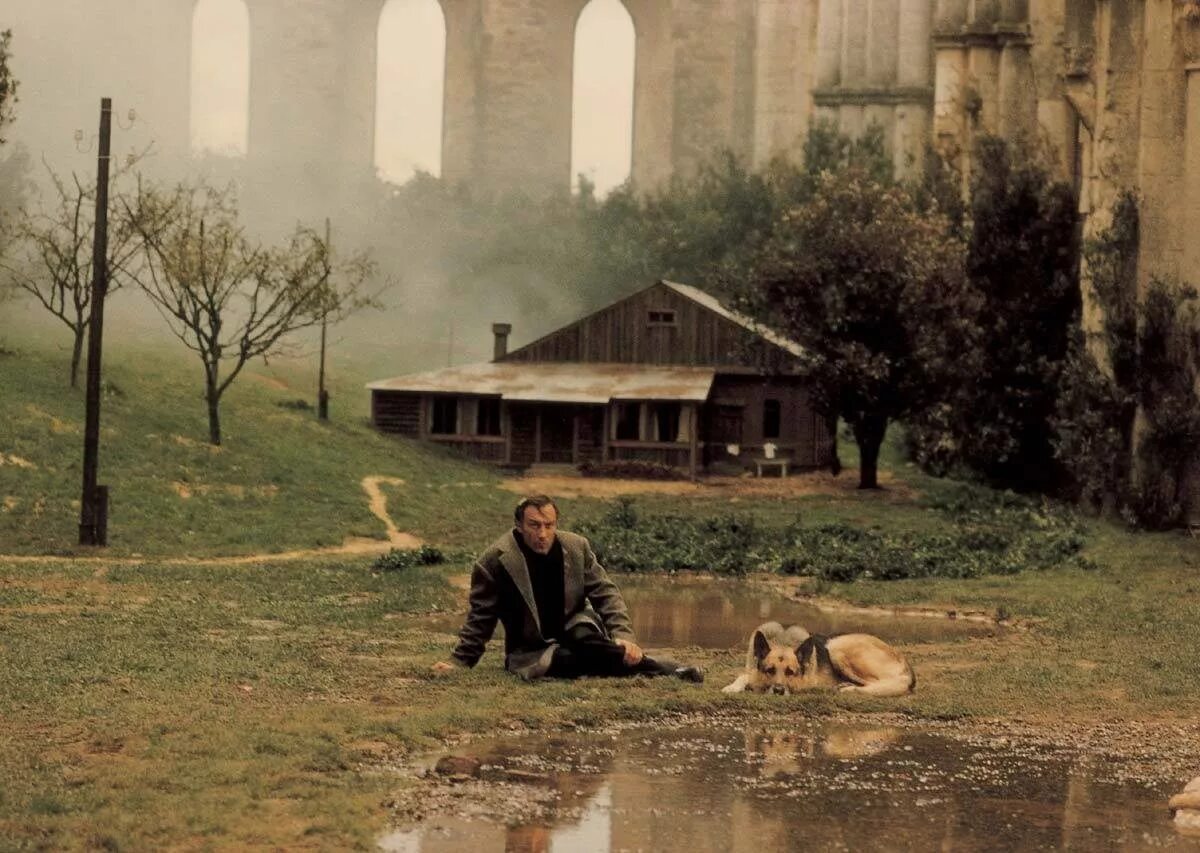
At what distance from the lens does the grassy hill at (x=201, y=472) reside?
106 feet

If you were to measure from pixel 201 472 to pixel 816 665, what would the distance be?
80.2ft

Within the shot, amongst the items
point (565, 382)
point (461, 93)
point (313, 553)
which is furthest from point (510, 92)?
point (313, 553)

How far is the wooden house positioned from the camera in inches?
2040

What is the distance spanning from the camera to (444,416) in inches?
2079

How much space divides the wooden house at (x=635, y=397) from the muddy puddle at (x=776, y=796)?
37.3 m

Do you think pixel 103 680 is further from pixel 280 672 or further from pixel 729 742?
pixel 729 742

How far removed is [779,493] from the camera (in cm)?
4650

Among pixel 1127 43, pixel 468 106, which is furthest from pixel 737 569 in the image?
pixel 468 106

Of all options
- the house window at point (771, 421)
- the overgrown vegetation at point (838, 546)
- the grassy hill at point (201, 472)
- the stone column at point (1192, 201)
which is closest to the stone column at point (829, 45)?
the house window at point (771, 421)

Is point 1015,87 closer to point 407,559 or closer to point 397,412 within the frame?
point 397,412

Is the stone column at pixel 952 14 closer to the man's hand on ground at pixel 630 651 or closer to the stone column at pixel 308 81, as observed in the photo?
the stone column at pixel 308 81

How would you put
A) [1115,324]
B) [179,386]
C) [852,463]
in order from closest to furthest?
1. [1115,324]
2. [179,386]
3. [852,463]

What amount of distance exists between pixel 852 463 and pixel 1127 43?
65.9ft

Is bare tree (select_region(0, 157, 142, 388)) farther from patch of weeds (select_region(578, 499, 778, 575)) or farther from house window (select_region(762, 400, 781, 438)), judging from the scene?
house window (select_region(762, 400, 781, 438))
